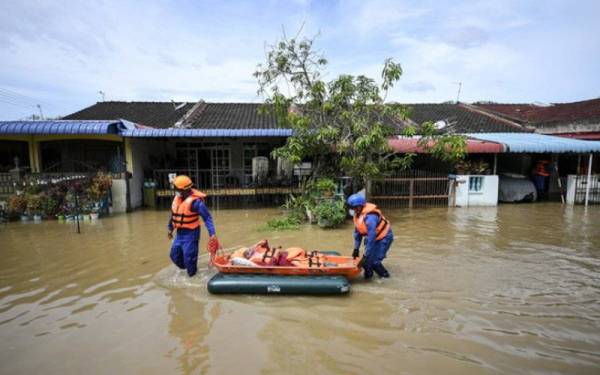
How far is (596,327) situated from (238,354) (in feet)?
13.5

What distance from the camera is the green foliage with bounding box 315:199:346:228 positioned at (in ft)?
28.7

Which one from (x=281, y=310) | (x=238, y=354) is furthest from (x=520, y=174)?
(x=238, y=354)

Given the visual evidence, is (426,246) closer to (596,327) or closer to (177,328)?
(596,327)

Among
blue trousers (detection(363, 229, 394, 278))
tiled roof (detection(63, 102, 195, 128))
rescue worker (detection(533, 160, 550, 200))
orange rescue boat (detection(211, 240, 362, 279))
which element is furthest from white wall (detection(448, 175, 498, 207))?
tiled roof (detection(63, 102, 195, 128))

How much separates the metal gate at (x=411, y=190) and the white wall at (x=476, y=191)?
37 cm

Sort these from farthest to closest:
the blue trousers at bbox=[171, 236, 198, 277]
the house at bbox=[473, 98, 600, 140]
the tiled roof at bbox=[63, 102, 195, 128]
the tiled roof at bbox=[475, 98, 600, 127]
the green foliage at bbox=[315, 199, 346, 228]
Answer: the tiled roof at bbox=[63, 102, 195, 128] → the tiled roof at bbox=[475, 98, 600, 127] → the house at bbox=[473, 98, 600, 140] → the green foliage at bbox=[315, 199, 346, 228] → the blue trousers at bbox=[171, 236, 198, 277]

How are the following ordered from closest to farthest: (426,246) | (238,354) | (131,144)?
(238,354), (426,246), (131,144)

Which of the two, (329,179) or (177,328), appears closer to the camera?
(177,328)

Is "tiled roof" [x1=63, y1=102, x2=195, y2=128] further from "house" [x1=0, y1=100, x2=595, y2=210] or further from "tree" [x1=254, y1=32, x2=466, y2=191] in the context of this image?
"tree" [x1=254, y1=32, x2=466, y2=191]

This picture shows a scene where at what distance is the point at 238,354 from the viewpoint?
11.5ft

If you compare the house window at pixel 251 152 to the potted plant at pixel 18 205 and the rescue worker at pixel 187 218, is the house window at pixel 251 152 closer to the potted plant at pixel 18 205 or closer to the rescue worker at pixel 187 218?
the potted plant at pixel 18 205

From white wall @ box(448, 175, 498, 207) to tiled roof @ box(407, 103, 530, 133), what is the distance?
132 inches

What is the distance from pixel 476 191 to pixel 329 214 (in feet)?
20.7

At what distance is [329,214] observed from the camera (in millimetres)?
8727
